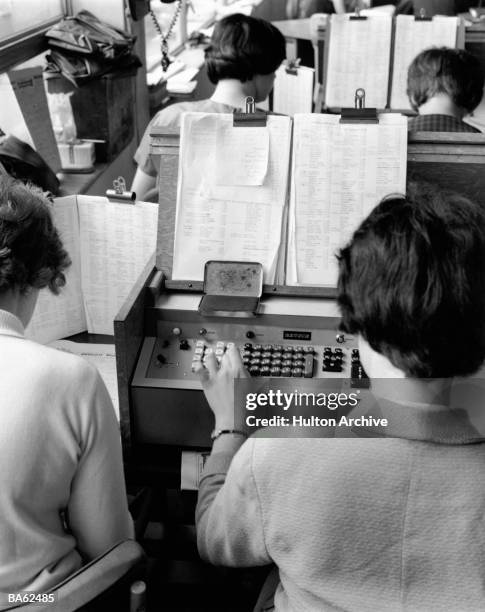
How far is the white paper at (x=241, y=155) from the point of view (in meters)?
1.76

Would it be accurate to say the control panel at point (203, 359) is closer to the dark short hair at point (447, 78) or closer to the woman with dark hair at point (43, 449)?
the woman with dark hair at point (43, 449)

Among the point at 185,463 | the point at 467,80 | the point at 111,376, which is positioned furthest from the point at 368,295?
the point at 467,80

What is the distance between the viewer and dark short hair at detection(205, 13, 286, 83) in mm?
2707

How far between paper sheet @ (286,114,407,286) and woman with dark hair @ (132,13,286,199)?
0.98 metres

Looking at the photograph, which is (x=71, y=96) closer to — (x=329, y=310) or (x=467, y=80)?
(x=467, y=80)

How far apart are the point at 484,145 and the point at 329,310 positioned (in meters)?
0.52

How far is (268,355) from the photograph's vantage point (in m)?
1.64

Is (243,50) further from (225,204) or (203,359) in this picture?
(203,359)

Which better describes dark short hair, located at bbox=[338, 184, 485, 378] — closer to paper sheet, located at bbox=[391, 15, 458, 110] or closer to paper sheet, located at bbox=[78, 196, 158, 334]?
paper sheet, located at bbox=[78, 196, 158, 334]

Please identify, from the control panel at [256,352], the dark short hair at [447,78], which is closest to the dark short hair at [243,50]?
the dark short hair at [447,78]

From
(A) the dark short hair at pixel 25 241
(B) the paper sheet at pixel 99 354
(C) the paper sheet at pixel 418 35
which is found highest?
(C) the paper sheet at pixel 418 35

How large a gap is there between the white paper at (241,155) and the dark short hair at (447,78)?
1493mm

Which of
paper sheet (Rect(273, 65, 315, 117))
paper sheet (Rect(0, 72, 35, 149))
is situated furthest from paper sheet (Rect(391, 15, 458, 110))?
paper sheet (Rect(0, 72, 35, 149))

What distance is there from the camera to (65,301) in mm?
2047
